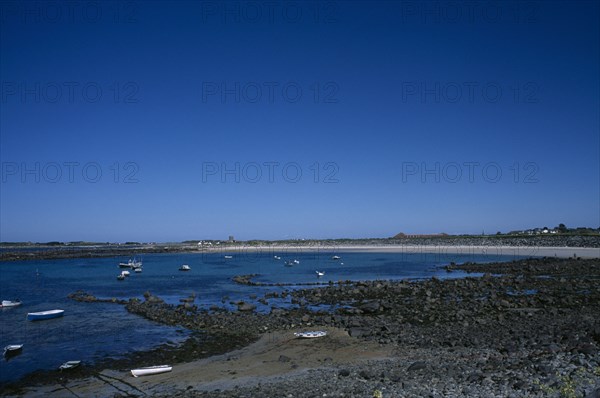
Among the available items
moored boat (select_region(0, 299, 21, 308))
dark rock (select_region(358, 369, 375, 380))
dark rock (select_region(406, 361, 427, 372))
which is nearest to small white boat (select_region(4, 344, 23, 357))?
dark rock (select_region(358, 369, 375, 380))

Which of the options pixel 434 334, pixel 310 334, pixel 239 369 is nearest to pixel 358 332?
pixel 310 334

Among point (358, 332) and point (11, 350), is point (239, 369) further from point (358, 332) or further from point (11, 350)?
point (11, 350)

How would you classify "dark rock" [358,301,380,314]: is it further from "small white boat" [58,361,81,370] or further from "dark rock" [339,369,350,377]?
"small white boat" [58,361,81,370]

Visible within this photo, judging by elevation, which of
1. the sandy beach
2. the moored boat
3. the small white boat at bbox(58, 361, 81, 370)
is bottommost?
the moored boat

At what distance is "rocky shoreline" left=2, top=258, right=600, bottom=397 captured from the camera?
11.1 m

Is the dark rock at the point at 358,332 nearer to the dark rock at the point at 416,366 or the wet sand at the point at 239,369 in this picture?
the wet sand at the point at 239,369

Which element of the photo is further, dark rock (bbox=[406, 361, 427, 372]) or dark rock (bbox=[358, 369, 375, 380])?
dark rock (bbox=[406, 361, 427, 372])

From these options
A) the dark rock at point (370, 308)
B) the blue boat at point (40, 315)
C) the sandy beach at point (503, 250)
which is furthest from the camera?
the sandy beach at point (503, 250)

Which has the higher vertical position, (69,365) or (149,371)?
(149,371)

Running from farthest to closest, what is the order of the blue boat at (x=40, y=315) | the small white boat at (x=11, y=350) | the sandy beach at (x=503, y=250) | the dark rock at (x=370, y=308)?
1. the sandy beach at (x=503, y=250)
2. the blue boat at (x=40, y=315)
3. the dark rock at (x=370, y=308)
4. the small white boat at (x=11, y=350)

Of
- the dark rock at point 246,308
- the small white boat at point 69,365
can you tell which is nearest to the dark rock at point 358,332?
the dark rock at point 246,308

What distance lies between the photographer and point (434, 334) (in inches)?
720

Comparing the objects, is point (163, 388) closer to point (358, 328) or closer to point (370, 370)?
point (370, 370)

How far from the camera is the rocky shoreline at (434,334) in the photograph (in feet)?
36.4
